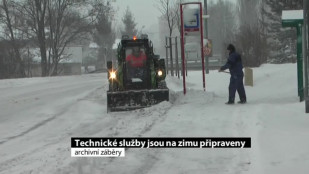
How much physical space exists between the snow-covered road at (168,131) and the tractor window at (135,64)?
1.31 m

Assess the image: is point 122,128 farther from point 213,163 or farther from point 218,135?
point 213,163

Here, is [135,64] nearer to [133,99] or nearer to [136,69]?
[136,69]

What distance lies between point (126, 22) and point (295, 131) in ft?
179

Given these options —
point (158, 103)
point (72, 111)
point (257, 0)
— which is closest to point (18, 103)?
point (72, 111)

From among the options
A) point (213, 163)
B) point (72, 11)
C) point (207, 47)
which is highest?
point (72, 11)

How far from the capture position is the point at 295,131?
7.21 m

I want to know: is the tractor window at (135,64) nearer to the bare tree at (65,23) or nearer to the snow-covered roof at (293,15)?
the snow-covered roof at (293,15)
